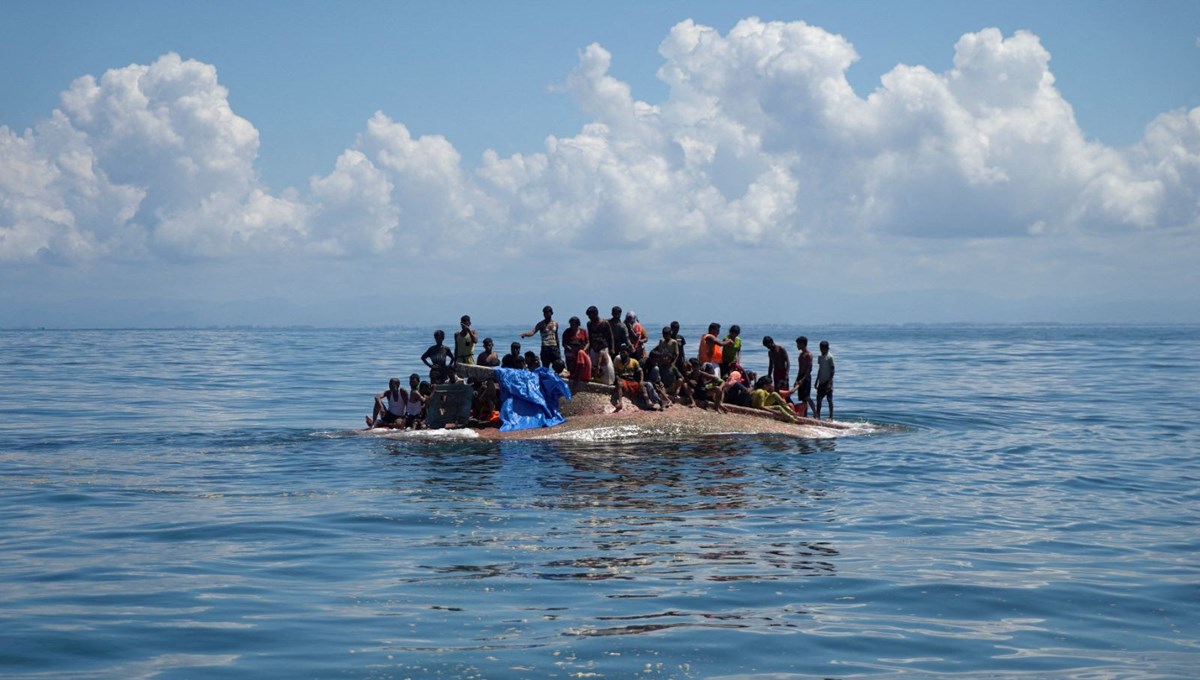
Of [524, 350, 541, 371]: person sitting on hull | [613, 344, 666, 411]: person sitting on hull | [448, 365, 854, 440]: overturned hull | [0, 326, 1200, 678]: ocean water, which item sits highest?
[524, 350, 541, 371]: person sitting on hull

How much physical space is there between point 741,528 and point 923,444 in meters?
12.0

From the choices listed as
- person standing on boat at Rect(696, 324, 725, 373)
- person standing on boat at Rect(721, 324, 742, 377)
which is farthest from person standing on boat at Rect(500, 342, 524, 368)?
person standing on boat at Rect(721, 324, 742, 377)

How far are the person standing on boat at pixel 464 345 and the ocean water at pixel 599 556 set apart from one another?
7.03 ft

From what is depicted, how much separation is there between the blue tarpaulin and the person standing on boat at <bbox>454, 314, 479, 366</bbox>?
1.10m

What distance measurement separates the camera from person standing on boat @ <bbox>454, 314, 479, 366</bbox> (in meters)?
25.7

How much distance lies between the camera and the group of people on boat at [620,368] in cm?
2536

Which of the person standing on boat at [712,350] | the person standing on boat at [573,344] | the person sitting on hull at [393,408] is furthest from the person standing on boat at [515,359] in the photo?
the person standing on boat at [712,350]

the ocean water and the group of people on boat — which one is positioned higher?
the group of people on boat

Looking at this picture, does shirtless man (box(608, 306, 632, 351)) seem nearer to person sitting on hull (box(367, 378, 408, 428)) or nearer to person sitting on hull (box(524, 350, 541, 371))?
person sitting on hull (box(524, 350, 541, 371))

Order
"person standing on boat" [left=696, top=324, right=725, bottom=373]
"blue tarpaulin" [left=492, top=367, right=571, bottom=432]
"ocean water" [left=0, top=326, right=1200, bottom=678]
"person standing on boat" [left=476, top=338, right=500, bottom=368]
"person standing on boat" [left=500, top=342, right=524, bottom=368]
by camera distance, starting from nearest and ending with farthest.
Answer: "ocean water" [left=0, top=326, right=1200, bottom=678], "blue tarpaulin" [left=492, top=367, right=571, bottom=432], "person standing on boat" [left=500, top=342, right=524, bottom=368], "person standing on boat" [left=476, top=338, right=500, bottom=368], "person standing on boat" [left=696, top=324, right=725, bottom=373]

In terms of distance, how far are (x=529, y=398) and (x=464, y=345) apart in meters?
2.09

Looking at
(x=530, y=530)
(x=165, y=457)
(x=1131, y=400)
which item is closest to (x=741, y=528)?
(x=530, y=530)

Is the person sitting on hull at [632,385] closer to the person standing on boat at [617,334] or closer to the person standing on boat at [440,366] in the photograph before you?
the person standing on boat at [617,334]

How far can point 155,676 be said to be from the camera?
9562 millimetres
